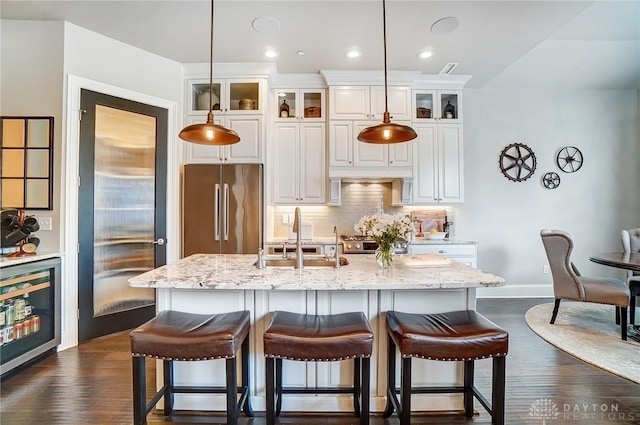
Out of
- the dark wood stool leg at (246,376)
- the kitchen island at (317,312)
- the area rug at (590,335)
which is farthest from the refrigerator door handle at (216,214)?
the area rug at (590,335)

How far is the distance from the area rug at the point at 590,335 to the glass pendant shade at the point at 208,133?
11.5 feet

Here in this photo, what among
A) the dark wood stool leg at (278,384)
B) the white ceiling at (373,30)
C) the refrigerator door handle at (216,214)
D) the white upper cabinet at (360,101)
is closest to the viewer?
the dark wood stool leg at (278,384)

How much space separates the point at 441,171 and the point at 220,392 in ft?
12.1

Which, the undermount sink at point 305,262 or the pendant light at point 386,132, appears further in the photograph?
the undermount sink at point 305,262

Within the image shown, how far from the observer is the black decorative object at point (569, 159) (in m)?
4.71

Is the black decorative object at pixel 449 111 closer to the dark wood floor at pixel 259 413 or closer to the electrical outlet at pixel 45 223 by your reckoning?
the dark wood floor at pixel 259 413

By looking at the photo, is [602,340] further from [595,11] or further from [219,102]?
[219,102]

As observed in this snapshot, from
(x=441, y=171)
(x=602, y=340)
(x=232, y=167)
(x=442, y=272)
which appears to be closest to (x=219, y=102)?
(x=232, y=167)

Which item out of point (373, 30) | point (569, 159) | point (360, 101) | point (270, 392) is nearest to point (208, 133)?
point (270, 392)

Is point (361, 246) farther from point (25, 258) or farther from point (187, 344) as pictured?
point (25, 258)

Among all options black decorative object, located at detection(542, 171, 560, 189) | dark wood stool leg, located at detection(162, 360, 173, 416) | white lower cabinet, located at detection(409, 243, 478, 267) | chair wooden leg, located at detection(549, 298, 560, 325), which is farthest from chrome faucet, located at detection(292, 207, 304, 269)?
black decorative object, located at detection(542, 171, 560, 189)

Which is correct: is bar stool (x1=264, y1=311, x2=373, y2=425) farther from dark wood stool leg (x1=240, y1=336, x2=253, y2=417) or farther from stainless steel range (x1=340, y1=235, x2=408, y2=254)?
stainless steel range (x1=340, y1=235, x2=408, y2=254)

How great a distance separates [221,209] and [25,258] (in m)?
1.70

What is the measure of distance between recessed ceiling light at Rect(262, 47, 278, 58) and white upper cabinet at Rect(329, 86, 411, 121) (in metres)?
0.89
